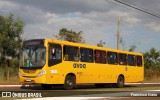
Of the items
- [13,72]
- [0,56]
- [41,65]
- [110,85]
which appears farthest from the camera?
[0,56]

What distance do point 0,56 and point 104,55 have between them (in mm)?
20485

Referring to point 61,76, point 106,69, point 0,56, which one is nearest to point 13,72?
point 0,56

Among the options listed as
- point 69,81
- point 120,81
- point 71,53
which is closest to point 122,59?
point 120,81

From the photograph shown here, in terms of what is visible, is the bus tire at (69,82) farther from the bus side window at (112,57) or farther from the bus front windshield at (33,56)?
the bus side window at (112,57)

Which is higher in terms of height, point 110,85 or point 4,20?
point 4,20

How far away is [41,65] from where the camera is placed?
80.3 feet

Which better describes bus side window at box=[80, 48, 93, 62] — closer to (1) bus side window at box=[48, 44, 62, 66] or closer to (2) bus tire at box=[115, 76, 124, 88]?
(1) bus side window at box=[48, 44, 62, 66]

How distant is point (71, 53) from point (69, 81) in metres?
1.83

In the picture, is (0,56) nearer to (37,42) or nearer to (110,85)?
(110,85)

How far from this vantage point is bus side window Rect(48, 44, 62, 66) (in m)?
24.9

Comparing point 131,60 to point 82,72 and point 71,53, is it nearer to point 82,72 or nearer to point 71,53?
point 82,72

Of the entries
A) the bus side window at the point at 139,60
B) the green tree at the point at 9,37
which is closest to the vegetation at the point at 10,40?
the green tree at the point at 9,37

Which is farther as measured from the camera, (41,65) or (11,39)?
(11,39)

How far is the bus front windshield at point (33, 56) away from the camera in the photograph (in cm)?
2459
